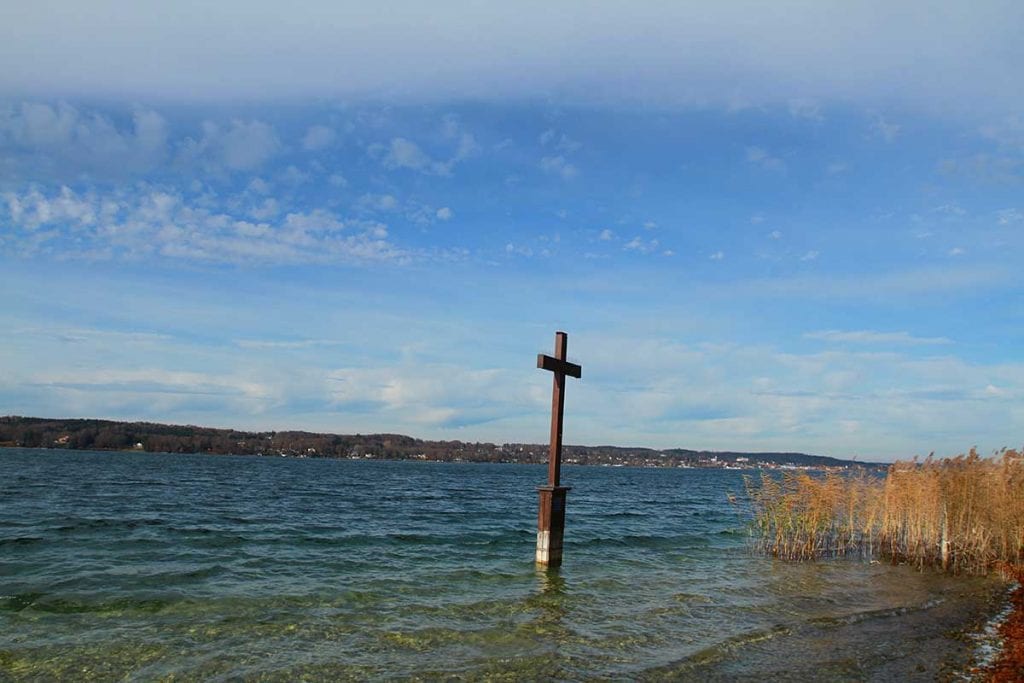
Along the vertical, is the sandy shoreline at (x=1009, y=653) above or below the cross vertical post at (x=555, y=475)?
below

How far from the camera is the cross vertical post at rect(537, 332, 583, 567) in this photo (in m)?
14.8

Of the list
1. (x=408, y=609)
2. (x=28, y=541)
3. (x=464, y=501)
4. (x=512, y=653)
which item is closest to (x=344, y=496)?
(x=464, y=501)

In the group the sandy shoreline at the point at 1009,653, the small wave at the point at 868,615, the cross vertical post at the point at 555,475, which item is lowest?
the small wave at the point at 868,615

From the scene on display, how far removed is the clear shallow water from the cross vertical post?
0.58 meters

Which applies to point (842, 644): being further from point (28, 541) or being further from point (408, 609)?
point (28, 541)

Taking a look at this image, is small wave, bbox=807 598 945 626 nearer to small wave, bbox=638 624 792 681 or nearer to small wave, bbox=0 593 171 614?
small wave, bbox=638 624 792 681

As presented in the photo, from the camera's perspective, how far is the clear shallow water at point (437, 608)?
891 cm

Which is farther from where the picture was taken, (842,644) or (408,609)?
(408,609)

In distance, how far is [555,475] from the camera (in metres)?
14.8

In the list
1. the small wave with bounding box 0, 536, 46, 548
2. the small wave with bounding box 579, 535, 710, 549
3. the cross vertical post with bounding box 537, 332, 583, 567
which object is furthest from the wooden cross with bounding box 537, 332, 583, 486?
the small wave with bounding box 0, 536, 46, 548

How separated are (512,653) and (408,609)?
10.2 feet

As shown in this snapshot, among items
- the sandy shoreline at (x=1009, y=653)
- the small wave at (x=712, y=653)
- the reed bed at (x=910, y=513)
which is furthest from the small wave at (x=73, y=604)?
the reed bed at (x=910, y=513)

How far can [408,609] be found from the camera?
39.5 feet

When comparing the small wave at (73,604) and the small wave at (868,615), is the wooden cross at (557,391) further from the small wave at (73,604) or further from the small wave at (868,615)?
the small wave at (73,604)
